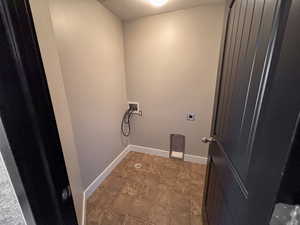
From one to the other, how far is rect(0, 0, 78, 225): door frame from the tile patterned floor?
1.20 metres

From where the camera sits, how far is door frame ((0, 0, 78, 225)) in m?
0.36

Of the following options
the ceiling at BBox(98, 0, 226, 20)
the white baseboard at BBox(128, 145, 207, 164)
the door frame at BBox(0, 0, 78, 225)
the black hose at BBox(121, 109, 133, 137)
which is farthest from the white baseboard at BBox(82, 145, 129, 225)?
the ceiling at BBox(98, 0, 226, 20)

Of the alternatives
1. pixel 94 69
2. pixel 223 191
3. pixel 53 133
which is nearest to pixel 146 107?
pixel 94 69

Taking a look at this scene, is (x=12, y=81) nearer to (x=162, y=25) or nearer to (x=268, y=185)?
(x=268, y=185)

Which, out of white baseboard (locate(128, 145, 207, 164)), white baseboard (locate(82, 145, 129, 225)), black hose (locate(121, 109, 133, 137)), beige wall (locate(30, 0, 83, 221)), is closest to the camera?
beige wall (locate(30, 0, 83, 221))

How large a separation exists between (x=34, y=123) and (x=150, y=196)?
1.68 metres

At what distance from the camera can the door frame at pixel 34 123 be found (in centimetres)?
36

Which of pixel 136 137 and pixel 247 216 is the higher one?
pixel 247 216

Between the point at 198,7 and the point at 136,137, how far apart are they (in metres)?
2.39

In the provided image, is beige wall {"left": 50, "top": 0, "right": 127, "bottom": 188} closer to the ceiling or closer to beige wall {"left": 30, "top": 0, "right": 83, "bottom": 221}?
the ceiling

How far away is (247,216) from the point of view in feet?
1.61

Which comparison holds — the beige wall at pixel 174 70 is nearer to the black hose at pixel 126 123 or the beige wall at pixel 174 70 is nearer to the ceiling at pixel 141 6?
the ceiling at pixel 141 6

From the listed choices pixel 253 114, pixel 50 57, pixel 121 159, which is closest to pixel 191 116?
pixel 121 159

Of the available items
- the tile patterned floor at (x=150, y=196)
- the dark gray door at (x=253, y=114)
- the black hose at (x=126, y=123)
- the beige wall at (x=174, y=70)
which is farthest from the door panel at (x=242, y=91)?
the black hose at (x=126, y=123)
